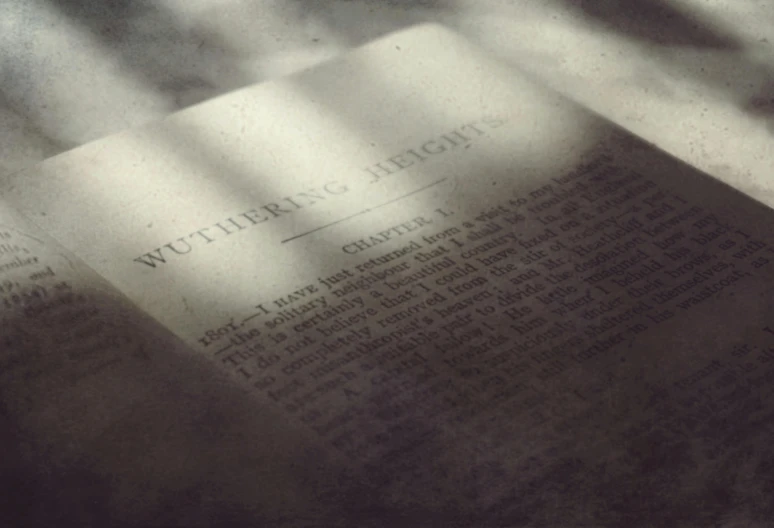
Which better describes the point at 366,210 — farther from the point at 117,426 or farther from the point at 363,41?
the point at 363,41

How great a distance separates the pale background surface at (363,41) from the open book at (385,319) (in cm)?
23

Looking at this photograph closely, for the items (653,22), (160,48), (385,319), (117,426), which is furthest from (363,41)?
(117,426)

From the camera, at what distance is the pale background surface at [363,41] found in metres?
1.72

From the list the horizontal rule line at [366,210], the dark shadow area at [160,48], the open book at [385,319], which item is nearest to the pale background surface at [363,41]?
the dark shadow area at [160,48]

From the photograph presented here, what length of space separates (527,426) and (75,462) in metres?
0.47

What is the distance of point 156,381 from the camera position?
1.15 metres

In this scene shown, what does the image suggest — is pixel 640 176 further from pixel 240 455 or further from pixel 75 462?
pixel 75 462

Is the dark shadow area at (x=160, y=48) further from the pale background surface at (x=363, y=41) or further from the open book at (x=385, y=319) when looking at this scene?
the open book at (x=385, y=319)

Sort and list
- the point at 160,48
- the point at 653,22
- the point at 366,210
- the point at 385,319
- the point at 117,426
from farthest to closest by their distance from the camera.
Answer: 1. the point at 653,22
2. the point at 160,48
3. the point at 366,210
4. the point at 385,319
5. the point at 117,426

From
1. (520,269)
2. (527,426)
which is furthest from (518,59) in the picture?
(527,426)

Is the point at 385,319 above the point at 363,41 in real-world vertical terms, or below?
below

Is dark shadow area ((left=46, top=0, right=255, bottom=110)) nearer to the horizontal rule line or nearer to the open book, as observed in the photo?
the open book

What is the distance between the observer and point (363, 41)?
1.92 m

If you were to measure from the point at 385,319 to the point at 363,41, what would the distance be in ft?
2.56
